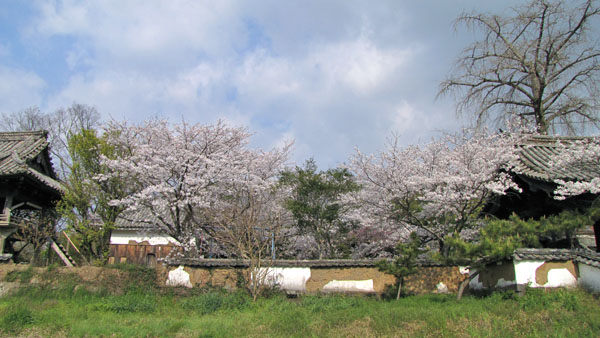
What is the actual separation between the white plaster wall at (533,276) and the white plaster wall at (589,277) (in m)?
0.17

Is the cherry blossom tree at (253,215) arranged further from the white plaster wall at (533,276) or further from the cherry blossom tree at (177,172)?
the white plaster wall at (533,276)

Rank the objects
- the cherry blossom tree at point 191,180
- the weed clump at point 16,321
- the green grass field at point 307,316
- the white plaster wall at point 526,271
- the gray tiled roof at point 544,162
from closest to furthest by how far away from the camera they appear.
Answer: the green grass field at point 307,316 → the weed clump at point 16,321 → the white plaster wall at point 526,271 → the gray tiled roof at point 544,162 → the cherry blossom tree at point 191,180

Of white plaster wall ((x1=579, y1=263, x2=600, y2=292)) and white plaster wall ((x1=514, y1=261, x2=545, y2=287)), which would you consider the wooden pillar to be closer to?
white plaster wall ((x1=514, y1=261, x2=545, y2=287))

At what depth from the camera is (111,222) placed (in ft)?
48.2

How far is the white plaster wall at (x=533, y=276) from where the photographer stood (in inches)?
361

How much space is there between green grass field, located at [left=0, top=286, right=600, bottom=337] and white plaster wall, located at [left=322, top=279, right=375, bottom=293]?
64 centimetres

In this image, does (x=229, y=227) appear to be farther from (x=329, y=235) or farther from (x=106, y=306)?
(x=329, y=235)

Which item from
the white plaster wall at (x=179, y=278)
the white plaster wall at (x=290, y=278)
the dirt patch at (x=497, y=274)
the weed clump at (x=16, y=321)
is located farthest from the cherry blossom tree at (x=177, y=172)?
the dirt patch at (x=497, y=274)

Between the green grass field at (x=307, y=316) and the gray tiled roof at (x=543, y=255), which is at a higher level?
the gray tiled roof at (x=543, y=255)

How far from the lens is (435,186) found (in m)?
13.7

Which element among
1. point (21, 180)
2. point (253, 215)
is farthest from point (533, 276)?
point (21, 180)

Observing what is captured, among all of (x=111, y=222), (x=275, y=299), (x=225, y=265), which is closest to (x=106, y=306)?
(x=225, y=265)

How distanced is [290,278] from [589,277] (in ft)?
24.2

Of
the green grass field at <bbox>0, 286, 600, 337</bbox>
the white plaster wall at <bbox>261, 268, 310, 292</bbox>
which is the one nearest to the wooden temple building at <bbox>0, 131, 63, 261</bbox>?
the green grass field at <bbox>0, 286, 600, 337</bbox>
